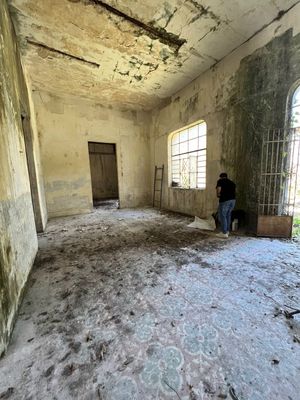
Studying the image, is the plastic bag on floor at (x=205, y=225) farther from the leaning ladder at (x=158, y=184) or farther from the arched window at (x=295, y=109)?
the leaning ladder at (x=158, y=184)

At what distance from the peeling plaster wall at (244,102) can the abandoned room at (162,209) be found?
29 mm

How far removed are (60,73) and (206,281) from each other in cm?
551

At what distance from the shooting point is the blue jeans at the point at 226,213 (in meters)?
3.56

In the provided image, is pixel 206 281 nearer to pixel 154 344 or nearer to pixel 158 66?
pixel 154 344

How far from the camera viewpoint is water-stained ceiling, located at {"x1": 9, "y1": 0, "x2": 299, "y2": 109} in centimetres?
271

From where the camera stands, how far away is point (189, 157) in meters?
5.49

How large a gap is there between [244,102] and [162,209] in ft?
13.6

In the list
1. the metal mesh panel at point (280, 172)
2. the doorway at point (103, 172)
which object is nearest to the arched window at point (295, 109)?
the metal mesh panel at point (280, 172)

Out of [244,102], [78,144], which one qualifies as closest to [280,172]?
[244,102]

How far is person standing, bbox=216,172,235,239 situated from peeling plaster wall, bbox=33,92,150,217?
423cm

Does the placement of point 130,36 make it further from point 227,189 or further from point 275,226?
point 275,226

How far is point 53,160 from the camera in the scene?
558 centimetres

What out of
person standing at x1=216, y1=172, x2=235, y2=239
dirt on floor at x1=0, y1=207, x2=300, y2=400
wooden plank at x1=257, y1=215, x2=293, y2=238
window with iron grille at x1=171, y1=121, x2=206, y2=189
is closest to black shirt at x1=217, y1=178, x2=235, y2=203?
person standing at x1=216, y1=172, x2=235, y2=239

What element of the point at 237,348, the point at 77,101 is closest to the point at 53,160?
the point at 77,101
